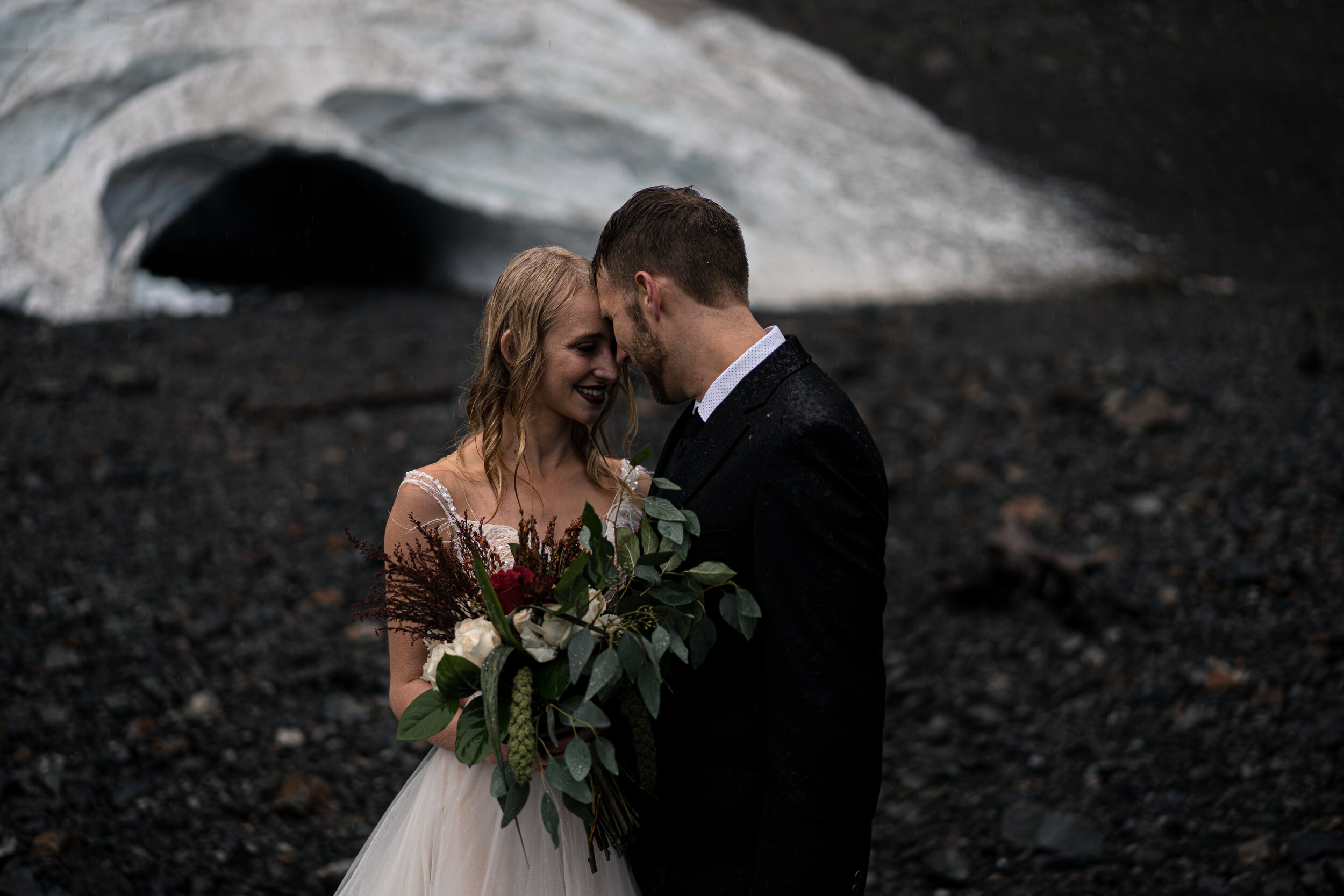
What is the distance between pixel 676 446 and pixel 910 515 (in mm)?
5528

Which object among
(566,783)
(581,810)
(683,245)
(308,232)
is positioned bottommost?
(308,232)

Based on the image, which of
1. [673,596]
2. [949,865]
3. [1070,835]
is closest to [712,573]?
[673,596]

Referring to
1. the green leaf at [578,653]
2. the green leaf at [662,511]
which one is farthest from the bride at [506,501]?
the green leaf at [578,653]

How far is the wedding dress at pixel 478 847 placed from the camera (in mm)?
2604

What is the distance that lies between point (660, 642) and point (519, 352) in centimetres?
96

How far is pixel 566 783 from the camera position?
2.17 m

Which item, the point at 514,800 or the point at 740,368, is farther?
the point at 740,368

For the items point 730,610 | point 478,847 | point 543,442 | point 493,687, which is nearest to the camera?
point 493,687

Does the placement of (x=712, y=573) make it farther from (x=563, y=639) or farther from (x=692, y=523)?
(x=563, y=639)

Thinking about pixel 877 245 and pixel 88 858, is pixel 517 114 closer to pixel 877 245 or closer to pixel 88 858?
pixel 877 245

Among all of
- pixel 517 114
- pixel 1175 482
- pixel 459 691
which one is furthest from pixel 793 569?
pixel 517 114

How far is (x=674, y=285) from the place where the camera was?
2506mm

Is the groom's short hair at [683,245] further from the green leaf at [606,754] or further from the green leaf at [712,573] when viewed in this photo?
the green leaf at [606,754]

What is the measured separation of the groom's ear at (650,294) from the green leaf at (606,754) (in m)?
1.03
